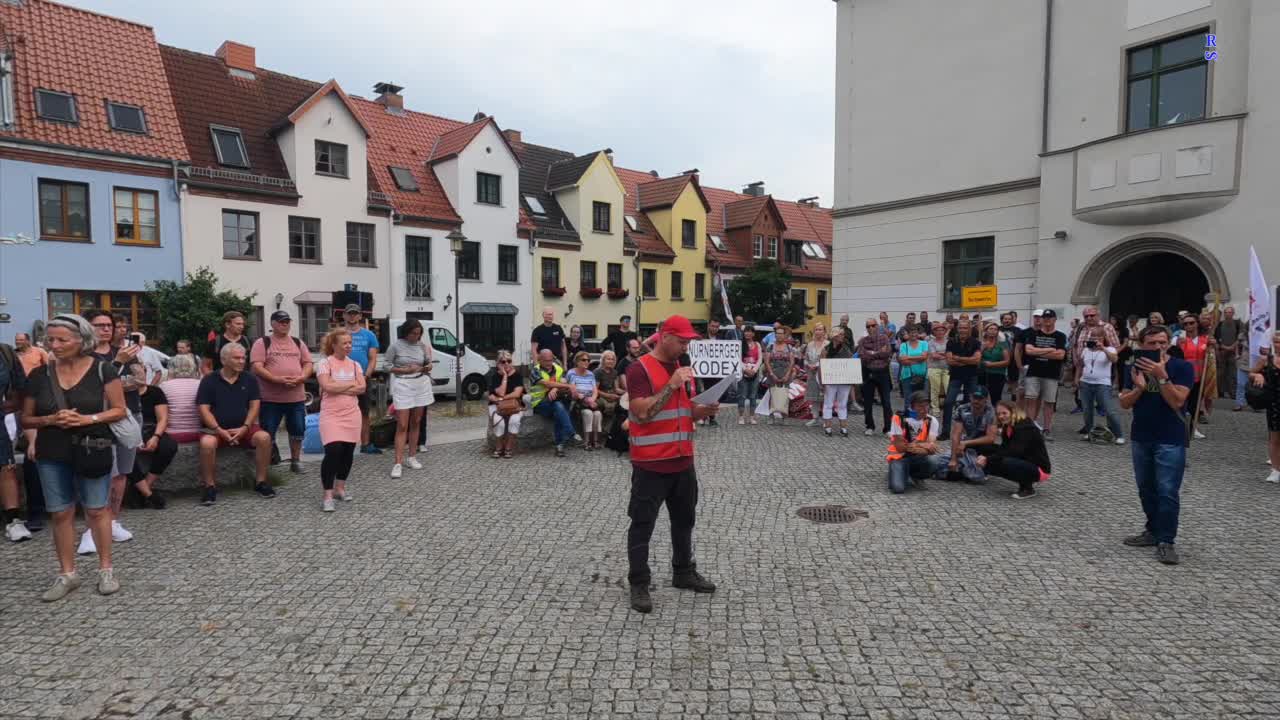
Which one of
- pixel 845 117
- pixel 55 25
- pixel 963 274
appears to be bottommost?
pixel 963 274

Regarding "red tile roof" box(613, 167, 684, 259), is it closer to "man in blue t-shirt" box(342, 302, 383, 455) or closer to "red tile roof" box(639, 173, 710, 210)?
"red tile roof" box(639, 173, 710, 210)

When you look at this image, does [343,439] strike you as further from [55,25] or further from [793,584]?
[55,25]

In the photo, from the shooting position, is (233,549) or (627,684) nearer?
(627,684)

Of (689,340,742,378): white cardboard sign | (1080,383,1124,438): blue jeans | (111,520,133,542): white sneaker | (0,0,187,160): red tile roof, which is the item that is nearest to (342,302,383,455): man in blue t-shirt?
(111,520,133,542): white sneaker

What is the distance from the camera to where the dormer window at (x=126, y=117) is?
22764 millimetres

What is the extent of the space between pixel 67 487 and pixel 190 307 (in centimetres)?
1932

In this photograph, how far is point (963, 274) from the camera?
20.7 meters

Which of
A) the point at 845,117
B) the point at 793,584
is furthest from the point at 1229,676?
the point at 845,117

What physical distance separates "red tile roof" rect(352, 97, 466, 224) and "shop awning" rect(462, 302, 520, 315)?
3.38 metres

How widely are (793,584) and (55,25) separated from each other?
27984mm

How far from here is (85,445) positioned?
5.09m

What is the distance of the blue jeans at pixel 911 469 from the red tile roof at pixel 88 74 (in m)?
23.5

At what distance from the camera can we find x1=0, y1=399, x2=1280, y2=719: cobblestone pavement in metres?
3.83

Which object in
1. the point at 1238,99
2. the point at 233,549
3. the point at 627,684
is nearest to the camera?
the point at 627,684
